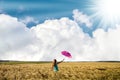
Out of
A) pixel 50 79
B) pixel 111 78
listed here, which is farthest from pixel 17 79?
pixel 111 78

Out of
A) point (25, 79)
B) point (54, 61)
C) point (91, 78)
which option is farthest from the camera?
point (91, 78)

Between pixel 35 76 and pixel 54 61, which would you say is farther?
pixel 35 76

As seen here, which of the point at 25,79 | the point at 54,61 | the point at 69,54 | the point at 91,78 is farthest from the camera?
the point at 91,78

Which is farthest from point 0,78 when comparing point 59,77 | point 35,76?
point 59,77

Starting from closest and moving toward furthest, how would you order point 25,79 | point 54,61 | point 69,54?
point 69,54, point 54,61, point 25,79

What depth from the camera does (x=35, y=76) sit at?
28.4m

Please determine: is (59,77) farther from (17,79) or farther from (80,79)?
(17,79)

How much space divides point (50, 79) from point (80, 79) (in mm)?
2916

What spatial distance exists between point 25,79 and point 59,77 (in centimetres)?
365

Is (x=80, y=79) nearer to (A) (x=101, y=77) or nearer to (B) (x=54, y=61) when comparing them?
(A) (x=101, y=77)

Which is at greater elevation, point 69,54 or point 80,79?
point 69,54

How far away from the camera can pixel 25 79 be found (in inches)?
1045

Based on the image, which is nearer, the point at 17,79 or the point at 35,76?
the point at 17,79

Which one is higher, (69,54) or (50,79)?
(69,54)
